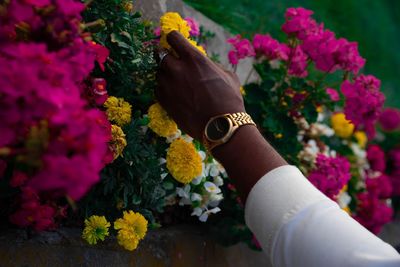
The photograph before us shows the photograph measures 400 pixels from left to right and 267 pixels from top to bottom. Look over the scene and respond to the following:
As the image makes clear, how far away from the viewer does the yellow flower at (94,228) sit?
1248 millimetres

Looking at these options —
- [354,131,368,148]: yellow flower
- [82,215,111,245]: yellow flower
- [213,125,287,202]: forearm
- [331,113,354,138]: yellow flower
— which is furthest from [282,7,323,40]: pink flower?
[354,131,368,148]: yellow flower

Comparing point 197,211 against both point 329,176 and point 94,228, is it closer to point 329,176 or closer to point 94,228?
point 94,228

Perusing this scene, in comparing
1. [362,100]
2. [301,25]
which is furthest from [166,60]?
[362,100]

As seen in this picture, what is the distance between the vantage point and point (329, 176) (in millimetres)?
1897

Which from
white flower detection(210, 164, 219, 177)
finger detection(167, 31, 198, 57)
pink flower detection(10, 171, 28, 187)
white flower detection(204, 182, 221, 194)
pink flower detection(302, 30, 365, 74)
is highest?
finger detection(167, 31, 198, 57)

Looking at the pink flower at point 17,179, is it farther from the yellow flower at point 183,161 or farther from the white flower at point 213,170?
the white flower at point 213,170

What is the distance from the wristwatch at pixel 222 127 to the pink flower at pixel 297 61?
2.44ft

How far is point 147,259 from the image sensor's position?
4.75 ft

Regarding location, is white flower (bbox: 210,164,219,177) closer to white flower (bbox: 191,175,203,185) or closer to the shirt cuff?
white flower (bbox: 191,175,203,185)

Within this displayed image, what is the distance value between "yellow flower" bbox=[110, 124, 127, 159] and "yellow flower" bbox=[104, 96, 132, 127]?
9 cm

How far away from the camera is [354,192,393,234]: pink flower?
2424mm

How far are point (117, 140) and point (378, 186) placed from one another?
188cm

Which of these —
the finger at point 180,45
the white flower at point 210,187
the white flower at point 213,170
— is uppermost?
the finger at point 180,45

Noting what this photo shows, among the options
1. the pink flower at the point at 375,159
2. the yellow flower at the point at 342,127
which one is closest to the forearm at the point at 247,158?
the yellow flower at the point at 342,127
